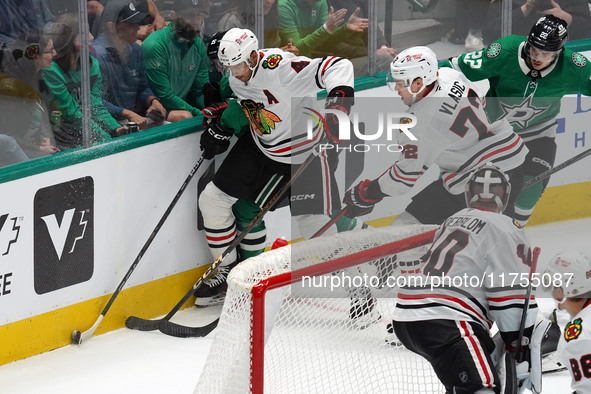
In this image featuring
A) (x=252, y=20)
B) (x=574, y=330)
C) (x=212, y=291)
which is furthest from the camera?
(x=252, y=20)

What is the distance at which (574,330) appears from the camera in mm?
2150

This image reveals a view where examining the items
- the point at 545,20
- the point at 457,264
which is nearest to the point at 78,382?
the point at 457,264

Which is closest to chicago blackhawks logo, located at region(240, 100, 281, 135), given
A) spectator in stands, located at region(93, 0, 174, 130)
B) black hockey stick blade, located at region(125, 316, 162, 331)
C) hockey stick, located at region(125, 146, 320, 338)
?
hockey stick, located at region(125, 146, 320, 338)

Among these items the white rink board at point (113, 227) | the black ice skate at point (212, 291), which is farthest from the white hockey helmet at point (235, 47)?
the black ice skate at point (212, 291)

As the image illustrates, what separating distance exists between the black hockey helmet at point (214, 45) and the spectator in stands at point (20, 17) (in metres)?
0.78

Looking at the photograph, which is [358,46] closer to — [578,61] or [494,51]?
[494,51]

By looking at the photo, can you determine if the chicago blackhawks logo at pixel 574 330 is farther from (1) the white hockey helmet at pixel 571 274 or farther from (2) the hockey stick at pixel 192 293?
(2) the hockey stick at pixel 192 293

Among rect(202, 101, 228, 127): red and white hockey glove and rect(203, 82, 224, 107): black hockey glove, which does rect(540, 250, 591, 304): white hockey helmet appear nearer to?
rect(202, 101, 228, 127): red and white hockey glove

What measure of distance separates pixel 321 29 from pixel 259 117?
2.46 feet

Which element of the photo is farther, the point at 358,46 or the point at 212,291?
the point at 358,46

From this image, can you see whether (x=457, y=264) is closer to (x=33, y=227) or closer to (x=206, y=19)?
(x=33, y=227)

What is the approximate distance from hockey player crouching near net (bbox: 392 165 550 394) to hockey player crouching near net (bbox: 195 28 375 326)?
132cm

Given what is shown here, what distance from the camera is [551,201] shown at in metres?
5.07

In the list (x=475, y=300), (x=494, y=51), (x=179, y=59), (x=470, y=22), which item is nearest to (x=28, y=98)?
(x=179, y=59)
